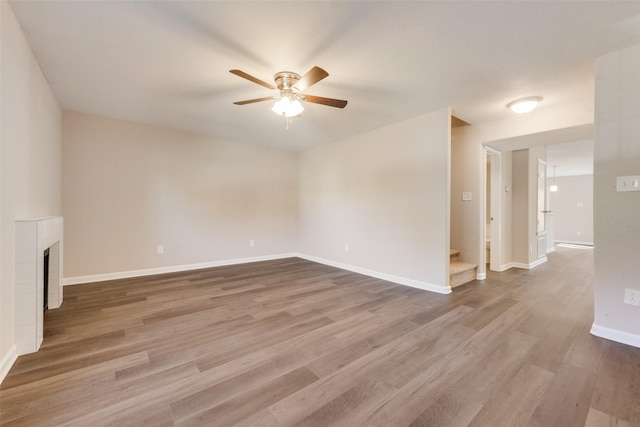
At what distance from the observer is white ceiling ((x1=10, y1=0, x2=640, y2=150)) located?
1676 mm

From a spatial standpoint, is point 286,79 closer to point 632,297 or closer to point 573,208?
point 632,297

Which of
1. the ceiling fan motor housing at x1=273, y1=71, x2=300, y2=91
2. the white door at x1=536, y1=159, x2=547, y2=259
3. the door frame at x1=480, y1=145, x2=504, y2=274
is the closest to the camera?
the ceiling fan motor housing at x1=273, y1=71, x2=300, y2=91

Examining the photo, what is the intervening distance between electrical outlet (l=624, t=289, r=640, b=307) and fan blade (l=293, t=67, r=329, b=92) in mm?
2981

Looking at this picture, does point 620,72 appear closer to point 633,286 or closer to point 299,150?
point 633,286

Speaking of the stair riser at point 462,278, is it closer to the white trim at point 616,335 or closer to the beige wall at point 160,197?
the white trim at point 616,335

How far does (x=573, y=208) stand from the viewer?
28.0 ft

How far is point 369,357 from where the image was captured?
1.85 meters

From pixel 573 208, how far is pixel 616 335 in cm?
896

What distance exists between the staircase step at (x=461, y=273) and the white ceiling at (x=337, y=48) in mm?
2162

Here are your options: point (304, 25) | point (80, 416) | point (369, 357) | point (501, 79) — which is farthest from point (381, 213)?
point (80, 416)

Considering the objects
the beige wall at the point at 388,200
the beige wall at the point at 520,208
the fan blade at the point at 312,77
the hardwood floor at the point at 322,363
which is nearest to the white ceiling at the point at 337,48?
the fan blade at the point at 312,77

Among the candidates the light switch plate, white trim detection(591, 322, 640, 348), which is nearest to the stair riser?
white trim detection(591, 322, 640, 348)

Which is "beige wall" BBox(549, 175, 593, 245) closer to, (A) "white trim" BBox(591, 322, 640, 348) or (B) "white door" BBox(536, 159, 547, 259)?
(B) "white door" BBox(536, 159, 547, 259)

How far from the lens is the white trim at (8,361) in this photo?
1576 millimetres
